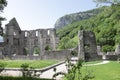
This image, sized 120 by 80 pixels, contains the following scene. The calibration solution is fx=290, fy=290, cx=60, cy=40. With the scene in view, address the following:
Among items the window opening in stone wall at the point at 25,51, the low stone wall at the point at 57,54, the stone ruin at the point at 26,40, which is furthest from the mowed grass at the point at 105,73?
the window opening in stone wall at the point at 25,51

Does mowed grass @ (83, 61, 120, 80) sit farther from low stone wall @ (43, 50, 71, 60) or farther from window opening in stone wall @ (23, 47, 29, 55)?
window opening in stone wall @ (23, 47, 29, 55)

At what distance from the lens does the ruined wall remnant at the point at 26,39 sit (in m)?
70.7

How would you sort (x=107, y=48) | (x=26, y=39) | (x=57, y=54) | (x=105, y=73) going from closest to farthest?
(x=105, y=73), (x=57, y=54), (x=26, y=39), (x=107, y=48)

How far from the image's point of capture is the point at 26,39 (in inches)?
2876

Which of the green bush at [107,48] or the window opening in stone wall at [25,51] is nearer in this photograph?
the window opening in stone wall at [25,51]

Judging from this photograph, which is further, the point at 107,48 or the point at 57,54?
the point at 107,48

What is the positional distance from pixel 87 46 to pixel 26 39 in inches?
1322

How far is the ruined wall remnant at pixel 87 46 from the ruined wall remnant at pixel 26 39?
1155 inches

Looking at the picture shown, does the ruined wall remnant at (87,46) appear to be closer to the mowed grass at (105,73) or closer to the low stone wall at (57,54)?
the low stone wall at (57,54)

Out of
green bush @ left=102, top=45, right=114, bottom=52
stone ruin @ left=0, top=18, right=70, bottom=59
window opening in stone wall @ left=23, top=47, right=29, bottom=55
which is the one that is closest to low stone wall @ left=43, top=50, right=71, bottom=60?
stone ruin @ left=0, top=18, right=70, bottom=59

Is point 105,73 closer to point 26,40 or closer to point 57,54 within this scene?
point 57,54

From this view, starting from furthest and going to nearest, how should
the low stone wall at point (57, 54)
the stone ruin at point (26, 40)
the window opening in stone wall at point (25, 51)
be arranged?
the window opening in stone wall at point (25, 51)
the stone ruin at point (26, 40)
the low stone wall at point (57, 54)

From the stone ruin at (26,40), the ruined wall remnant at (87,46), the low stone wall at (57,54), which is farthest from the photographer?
the stone ruin at (26,40)

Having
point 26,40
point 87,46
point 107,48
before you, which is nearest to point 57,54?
point 87,46
